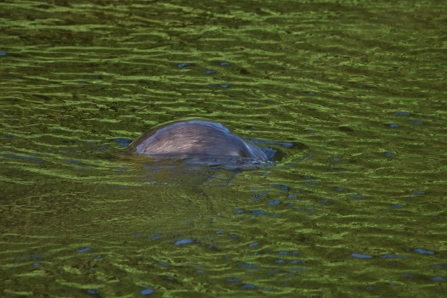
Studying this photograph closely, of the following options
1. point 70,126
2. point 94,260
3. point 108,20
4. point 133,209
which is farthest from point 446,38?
point 94,260

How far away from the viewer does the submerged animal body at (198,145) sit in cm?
928

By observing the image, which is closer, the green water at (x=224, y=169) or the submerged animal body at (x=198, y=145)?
the green water at (x=224, y=169)

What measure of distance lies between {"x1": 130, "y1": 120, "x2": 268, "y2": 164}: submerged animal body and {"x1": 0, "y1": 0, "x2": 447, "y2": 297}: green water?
11.1 inches

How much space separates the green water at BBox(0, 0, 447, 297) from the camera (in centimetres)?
683

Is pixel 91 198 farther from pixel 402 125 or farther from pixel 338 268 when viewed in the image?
pixel 402 125

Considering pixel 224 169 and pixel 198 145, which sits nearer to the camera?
pixel 224 169

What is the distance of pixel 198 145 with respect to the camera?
9.36 m

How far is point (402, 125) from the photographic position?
10422 millimetres

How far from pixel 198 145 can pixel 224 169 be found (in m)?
0.52

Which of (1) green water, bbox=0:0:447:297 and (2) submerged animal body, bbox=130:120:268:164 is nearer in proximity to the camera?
(1) green water, bbox=0:0:447:297

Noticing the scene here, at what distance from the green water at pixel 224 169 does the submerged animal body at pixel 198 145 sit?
0.92 ft

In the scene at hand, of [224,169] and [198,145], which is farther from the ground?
[198,145]

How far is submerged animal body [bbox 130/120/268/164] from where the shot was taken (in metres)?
9.28

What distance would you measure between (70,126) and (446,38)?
20.9 ft
